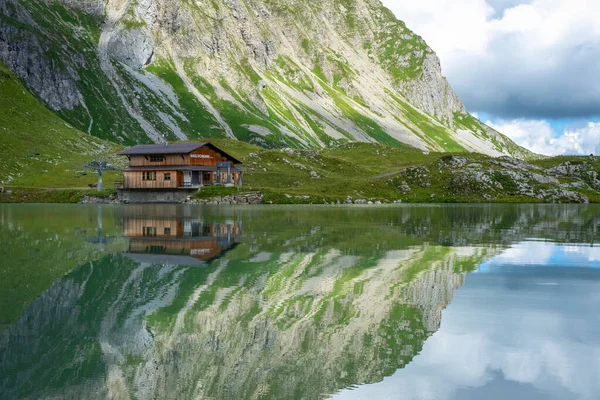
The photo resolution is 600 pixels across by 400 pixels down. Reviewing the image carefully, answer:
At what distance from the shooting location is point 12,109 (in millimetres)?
160250

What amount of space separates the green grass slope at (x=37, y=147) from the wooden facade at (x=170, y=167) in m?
12.0

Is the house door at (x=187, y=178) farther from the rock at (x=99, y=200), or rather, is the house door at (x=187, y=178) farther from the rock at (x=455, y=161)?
the rock at (x=455, y=161)

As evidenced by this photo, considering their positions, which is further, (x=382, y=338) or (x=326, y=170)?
(x=326, y=170)

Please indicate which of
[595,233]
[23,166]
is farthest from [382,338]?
[23,166]

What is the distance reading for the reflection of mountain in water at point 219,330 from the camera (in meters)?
12.9

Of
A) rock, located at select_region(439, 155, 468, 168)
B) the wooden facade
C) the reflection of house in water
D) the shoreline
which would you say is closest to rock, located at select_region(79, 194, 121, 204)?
the shoreline

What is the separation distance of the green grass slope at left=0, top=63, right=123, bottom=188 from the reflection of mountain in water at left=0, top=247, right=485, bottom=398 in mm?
96735

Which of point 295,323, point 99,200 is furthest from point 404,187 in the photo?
point 295,323

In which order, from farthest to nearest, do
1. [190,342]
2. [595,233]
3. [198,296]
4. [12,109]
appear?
1. [12,109]
2. [595,233]
3. [198,296]
4. [190,342]

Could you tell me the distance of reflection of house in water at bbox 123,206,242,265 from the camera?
30891mm

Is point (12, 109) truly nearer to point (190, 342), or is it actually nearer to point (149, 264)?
point (149, 264)

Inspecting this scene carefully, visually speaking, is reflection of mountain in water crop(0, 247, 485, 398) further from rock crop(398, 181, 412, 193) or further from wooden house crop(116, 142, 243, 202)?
rock crop(398, 181, 412, 193)

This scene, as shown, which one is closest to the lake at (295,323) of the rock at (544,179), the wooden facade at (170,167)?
the wooden facade at (170,167)

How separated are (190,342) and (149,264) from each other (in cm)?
1352
